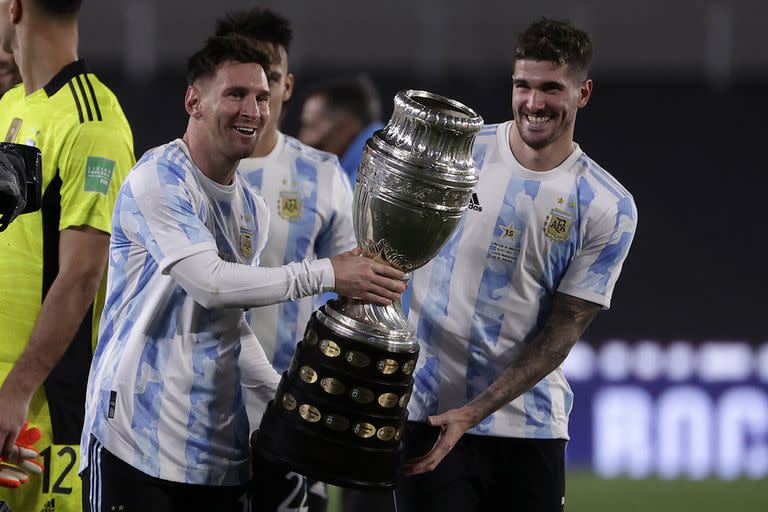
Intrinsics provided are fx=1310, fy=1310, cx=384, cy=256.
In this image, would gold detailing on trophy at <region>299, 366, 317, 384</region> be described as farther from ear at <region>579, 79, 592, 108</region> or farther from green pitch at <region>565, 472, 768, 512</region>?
green pitch at <region>565, 472, 768, 512</region>

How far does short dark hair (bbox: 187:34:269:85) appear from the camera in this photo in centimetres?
311

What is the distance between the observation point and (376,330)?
118 inches

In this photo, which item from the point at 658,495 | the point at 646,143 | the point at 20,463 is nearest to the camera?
the point at 20,463

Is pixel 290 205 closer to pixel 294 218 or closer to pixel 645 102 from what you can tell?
pixel 294 218

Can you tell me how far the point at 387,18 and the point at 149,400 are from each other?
691 centimetres

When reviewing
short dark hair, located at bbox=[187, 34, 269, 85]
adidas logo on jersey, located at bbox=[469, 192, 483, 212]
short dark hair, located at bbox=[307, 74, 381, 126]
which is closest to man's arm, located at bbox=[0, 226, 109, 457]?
short dark hair, located at bbox=[187, 34, 269, 85]

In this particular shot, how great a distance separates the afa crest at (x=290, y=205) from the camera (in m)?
4.12

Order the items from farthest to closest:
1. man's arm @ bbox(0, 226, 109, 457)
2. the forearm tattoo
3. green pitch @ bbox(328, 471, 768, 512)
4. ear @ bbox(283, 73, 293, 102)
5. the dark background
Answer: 1. the dark background
2. green pitch @ bbox(328, 471, 768, 512)
3. ear @ bbox(283, 73, 293, 102)
4. the forearm tattoo
5. man's arm @ bbox(0, 226, 109, 457)

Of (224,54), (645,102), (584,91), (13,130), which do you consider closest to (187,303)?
(224,54)

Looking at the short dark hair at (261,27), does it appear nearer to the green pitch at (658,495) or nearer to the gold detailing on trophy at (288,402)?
the gold detailing on trophy at (288,402)

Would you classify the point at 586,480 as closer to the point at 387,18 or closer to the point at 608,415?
the point at 608,415

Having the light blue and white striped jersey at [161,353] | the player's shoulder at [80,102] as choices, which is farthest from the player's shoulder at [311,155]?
the light blue and white striped jersey at [161,353]

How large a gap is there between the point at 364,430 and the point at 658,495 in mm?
5188

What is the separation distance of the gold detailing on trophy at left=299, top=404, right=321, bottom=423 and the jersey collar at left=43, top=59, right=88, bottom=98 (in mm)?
1185
